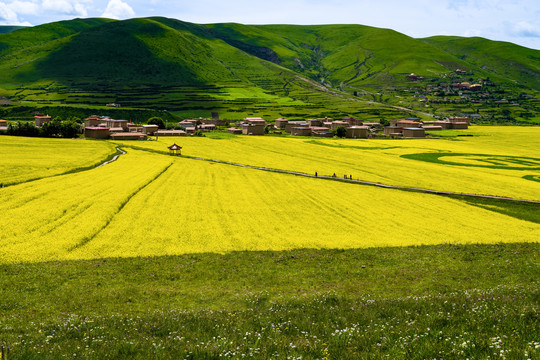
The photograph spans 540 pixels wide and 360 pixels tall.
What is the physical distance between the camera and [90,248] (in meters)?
28.6

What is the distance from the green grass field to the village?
6945 cm

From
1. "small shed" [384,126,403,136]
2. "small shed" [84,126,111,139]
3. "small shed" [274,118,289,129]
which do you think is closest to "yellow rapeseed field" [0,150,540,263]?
"small shed" [84,126,111,139]

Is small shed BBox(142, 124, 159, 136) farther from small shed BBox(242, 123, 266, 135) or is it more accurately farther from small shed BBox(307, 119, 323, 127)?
small shed BBox(307, 119, 323, 127)

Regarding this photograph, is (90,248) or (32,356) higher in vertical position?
(32,356)

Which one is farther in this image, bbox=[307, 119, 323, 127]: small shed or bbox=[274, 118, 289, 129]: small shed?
bbox=[307, 119, 323, 127]: small shed

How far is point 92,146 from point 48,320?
8653 centimetres

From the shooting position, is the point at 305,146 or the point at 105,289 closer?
the point at 105,289

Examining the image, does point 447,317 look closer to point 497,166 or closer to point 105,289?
point 105,289

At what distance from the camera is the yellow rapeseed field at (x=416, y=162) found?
211ft

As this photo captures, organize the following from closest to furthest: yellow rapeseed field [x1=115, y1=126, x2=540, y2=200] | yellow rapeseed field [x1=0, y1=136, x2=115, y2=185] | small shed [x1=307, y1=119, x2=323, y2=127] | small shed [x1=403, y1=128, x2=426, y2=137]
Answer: yellow rapeseed field [x1=0, y1=136, x2=115, y2=185] → yellow rapeseed field [x1=115, y1=126, x2=540, y2=200] → small shed [x1=403, y1=128, x2=426, y2=137] → small shed [x1=307, y1=119, x2=323, y2=127]

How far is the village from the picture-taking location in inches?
5153

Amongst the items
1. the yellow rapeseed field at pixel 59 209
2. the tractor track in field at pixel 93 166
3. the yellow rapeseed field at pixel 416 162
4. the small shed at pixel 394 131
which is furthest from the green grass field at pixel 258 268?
the small shed at pixel 394 131

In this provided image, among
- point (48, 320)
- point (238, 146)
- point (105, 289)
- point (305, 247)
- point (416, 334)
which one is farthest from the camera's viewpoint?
point (238, 146)

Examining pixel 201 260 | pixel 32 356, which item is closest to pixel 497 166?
pixel 201 260
